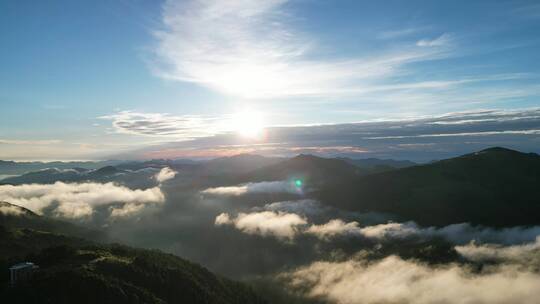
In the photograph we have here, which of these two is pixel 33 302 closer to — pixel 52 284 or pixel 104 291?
pixel 52 284

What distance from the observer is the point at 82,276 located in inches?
7559

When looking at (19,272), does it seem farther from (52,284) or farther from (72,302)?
(72,302)

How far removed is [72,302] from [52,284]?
42.7 ft

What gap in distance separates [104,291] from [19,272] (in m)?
37.5

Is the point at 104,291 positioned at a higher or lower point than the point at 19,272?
lower

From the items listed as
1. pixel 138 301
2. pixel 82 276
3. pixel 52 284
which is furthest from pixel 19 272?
pixel 138 301

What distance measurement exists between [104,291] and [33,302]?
33.3 m

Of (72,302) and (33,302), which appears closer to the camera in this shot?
(33,302)

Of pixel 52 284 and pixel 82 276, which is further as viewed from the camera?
pixel 82 276

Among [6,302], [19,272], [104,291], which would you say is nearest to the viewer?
[6,302]

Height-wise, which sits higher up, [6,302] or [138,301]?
[6,302]

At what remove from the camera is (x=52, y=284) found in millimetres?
178375

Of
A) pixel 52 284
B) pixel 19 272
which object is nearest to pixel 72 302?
pixel 52 284

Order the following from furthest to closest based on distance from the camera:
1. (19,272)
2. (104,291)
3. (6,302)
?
(104,291) < (19,272) < (6,302)
